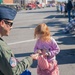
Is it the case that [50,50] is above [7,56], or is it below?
below

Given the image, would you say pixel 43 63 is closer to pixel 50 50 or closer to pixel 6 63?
pixel 50 50

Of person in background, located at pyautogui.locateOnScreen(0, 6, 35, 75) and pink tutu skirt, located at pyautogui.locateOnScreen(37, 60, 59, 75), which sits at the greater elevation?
person in background, located at pyautogui.locateOnScreen(0, 6, 35, 75)

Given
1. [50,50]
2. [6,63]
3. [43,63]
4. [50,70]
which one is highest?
[6,63]

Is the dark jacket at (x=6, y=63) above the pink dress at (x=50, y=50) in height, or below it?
above

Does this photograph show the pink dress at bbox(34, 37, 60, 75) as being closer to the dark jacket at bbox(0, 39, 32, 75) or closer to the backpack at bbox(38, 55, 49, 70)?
the backpack at bbox(38, 55, 49, 70)

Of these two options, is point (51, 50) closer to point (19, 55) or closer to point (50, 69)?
point (50, 69)

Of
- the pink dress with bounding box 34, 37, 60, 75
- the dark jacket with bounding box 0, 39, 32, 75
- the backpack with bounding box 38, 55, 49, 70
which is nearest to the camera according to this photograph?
the dark jacket with bounding box 0, 39, 32, 75

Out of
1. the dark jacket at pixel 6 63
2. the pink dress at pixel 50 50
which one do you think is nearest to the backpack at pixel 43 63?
the pink dress at pixel 50 50

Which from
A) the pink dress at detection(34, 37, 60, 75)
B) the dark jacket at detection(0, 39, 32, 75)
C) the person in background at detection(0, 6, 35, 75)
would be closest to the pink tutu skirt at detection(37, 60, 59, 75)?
the pink dress at detection(34, 37, 60, 75)

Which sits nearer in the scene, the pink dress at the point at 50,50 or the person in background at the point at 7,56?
the person in background at the point at 7,56

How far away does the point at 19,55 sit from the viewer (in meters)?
11.5

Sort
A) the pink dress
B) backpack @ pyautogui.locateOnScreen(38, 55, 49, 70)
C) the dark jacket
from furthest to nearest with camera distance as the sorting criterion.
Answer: the pink dress
backpack @ pyautogui.locateOnScreen(38, 55, 49, 70)
the dark jacket

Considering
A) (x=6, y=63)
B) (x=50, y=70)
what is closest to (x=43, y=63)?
(x=50, y=70)

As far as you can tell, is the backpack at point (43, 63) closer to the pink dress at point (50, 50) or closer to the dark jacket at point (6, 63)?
the pink dress at point (50, 50)
